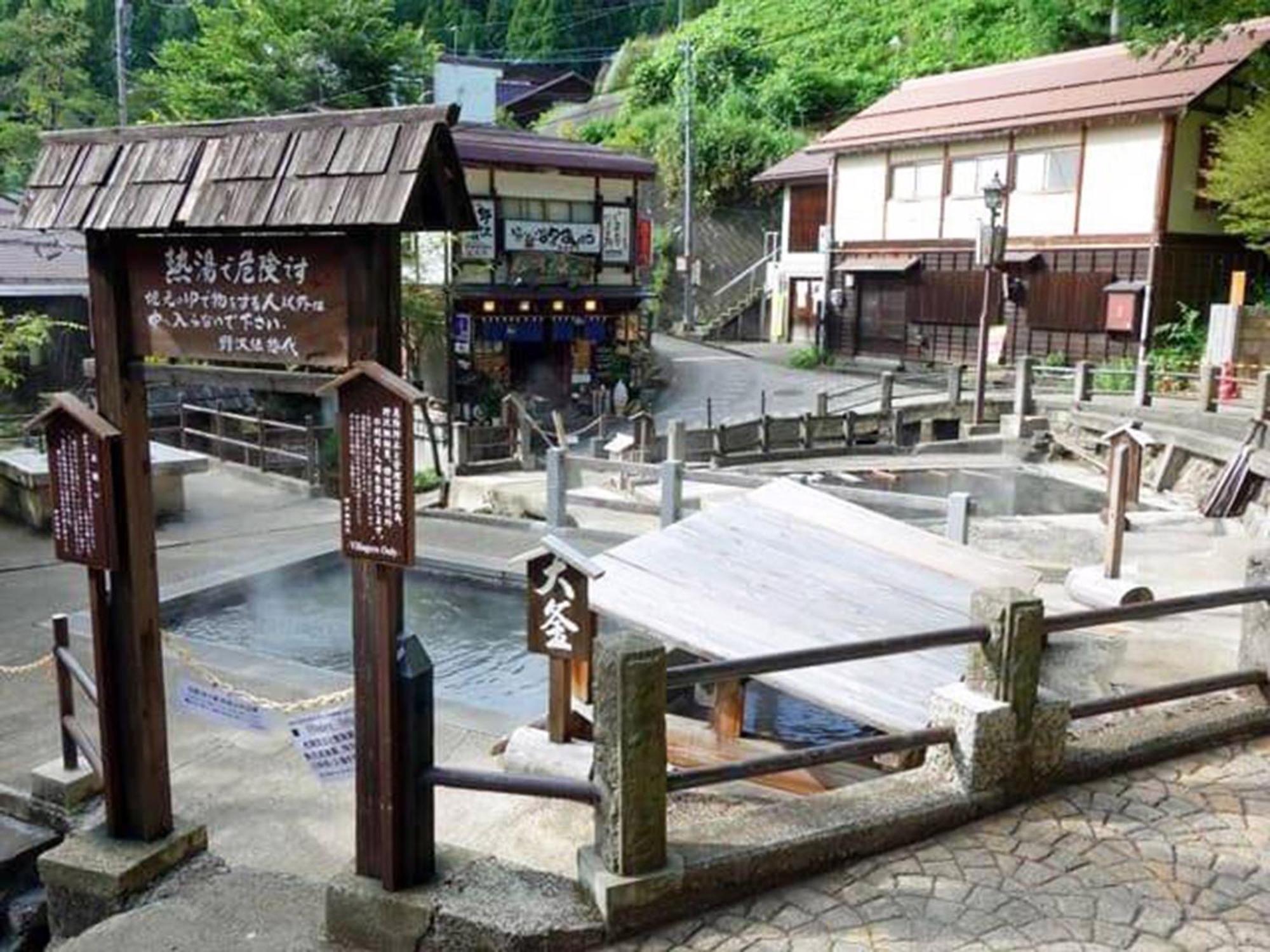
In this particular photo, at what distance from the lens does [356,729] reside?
4.57m

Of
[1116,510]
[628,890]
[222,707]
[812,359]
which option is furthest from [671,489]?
[812,359]

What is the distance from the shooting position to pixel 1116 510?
34.3 ft

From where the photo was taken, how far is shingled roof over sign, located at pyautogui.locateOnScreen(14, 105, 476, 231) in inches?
164

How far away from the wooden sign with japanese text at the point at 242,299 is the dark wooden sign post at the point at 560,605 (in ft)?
6.75

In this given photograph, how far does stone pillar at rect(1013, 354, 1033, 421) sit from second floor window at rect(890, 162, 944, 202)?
9.73m

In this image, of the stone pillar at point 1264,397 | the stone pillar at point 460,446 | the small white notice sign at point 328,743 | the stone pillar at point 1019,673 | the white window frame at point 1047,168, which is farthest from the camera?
the white window frame at point 1047,168

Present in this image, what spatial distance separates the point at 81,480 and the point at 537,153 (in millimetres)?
23403

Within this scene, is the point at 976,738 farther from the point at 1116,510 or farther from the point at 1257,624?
the point at 1116,510

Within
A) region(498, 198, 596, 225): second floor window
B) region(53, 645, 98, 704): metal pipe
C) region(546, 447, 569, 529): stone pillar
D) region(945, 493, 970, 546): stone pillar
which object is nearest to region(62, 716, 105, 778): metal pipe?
region(53, 645, 98, 704): metal pipe

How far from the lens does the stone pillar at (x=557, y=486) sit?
44.3ft

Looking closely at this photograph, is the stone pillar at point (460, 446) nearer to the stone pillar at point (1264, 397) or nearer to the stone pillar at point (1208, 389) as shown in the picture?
the stone pillar at point (1264, 397)

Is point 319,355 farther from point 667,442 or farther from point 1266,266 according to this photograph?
point 1266,266

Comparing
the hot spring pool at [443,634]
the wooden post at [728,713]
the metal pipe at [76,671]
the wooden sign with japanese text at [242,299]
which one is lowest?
the hot spring pool at [443,634]

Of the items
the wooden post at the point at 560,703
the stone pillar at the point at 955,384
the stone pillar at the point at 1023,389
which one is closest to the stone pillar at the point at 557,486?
the wooden post at the point at 560,703
